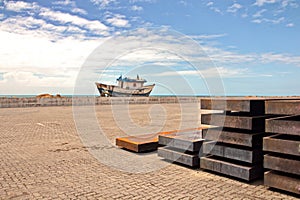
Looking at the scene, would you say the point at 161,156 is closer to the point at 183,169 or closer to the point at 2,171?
the point at 183,169

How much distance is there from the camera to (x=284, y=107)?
3660 millimetres

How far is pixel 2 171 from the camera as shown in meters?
4.86

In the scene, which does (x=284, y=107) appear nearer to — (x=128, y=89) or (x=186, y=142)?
(x=186, y=142)

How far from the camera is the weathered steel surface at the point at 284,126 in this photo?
354cm

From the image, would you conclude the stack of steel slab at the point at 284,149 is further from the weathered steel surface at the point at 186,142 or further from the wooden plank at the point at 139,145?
the wooden plank at the point at 139,145

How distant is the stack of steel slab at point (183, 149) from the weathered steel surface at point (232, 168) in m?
0.27

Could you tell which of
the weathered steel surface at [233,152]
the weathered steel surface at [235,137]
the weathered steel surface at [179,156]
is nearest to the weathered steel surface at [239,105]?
the weathered steel surface at [235,137]

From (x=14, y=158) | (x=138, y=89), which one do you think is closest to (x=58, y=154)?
(x=14, y=158)

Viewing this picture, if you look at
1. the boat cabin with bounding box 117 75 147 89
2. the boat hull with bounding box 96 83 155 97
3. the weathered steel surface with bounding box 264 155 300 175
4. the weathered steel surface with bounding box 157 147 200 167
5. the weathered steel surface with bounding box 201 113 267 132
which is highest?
the boat cabin with bounding box 117 75 147 89

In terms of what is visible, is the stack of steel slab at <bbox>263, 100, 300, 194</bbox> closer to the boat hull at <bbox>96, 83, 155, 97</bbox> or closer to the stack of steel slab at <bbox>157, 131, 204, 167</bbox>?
the stack of steel slab at <bbox>157, 131, 204, 167</bbox>

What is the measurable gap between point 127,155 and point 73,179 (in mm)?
1983

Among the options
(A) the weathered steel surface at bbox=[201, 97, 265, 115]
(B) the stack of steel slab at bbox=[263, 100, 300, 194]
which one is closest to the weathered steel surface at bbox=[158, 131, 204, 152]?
(A) the weathered steel surface at bbox=[201, 97, 265, 115]

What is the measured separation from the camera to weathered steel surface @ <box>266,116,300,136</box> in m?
3.54

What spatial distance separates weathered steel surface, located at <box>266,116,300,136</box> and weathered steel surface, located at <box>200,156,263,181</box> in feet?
2.63
